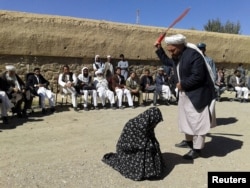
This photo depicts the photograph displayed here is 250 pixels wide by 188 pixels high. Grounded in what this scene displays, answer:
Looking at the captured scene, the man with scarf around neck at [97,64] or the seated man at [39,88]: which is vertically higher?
the man with scarf around neck at [97,64]

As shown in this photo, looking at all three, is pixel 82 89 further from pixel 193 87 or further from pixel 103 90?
pixel 193 87

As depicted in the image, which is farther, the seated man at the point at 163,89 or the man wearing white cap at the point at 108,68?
the man wearing white cap at the point at 108,68

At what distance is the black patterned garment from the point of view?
482cm

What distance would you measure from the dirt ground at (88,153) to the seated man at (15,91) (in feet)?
1.18

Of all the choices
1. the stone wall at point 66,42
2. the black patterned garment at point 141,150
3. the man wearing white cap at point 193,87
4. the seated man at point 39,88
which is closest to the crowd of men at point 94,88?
the seated man at point 39,88

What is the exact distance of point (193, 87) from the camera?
5.45 meters

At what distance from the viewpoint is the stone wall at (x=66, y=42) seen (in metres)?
12.7

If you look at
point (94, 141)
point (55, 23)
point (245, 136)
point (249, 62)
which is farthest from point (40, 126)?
point (249, 62)

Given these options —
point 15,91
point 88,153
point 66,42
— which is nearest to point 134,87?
point 66,42

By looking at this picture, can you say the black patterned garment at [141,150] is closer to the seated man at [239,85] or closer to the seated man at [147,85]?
the seated man at [147,85]

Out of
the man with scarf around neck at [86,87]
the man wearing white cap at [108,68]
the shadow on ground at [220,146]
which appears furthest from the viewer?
the man wearing white cap at [108,68]

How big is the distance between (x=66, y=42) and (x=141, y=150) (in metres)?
9.54

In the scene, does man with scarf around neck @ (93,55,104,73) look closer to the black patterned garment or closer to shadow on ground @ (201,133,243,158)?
shadow on ground @ (201,133,243,158)

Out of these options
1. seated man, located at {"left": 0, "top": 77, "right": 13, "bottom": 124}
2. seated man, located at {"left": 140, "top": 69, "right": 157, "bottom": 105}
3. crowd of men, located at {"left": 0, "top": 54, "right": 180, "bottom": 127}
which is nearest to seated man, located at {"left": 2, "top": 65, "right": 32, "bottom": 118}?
crowd of men, located at {"left": 0, "top": 54, "right": 180, "bottom": 127}
